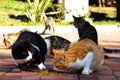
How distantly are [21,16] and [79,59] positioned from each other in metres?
12.7

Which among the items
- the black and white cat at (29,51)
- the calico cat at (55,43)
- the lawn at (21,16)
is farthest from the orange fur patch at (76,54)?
the lawn at (21,16)

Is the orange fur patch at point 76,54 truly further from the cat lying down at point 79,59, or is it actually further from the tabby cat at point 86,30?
the tabby cat at point 86,30

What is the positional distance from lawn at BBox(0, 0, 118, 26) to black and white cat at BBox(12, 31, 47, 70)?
9.40m

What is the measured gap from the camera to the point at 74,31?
1459 centimetres

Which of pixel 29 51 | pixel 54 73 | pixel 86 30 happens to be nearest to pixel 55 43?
pixel 86 30

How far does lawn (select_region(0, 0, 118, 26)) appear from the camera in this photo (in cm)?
1678

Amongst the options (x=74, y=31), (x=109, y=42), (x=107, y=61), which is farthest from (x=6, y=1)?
(x=107, y=61)

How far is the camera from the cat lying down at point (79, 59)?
6.34 meters

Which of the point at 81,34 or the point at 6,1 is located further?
the point at 6,1

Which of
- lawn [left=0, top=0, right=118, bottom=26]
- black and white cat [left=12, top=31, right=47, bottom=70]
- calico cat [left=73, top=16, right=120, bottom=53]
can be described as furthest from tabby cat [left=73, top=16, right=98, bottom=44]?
lawn [left=0, top=0, right=118, bottom=26]

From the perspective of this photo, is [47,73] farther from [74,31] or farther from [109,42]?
[74,31]

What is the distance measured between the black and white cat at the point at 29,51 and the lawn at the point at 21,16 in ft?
30.8

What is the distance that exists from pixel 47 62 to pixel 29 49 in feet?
4.77

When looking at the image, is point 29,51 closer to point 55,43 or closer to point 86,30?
point 55,43
